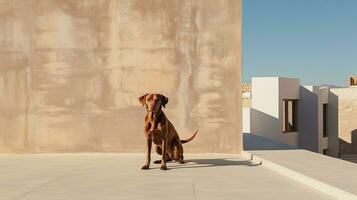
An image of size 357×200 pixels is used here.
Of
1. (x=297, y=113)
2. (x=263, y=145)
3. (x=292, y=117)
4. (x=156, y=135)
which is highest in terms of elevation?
(x=156, y=135)

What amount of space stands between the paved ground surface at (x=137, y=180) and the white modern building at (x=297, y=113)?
7724 millimetres

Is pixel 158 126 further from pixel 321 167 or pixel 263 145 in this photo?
pixel 263 145

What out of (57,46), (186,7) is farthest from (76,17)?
(186,7)

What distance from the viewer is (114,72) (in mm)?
10156

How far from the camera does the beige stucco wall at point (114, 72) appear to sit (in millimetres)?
10039

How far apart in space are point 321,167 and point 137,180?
3.31 meters

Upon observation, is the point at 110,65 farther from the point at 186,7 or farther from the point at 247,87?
the point at 247,87

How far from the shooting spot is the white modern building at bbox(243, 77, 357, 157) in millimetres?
20672

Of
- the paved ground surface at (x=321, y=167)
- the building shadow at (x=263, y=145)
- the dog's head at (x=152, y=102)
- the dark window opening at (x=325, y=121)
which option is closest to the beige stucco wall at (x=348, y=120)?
the dark window opening at (x=325, y=121)

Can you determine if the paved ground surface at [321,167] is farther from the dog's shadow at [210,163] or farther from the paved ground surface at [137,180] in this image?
the dog's shadow at [210,163]

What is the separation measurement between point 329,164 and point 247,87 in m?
47.9

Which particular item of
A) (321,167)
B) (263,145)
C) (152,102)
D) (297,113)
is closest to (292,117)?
(297,113)

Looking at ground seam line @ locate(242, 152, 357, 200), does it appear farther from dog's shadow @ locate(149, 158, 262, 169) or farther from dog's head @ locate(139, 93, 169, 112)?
dog's head @ locate(139, 93, 169, 112)

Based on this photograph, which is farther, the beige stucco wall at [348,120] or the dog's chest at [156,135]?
the beige stucco wall at [348,120]
